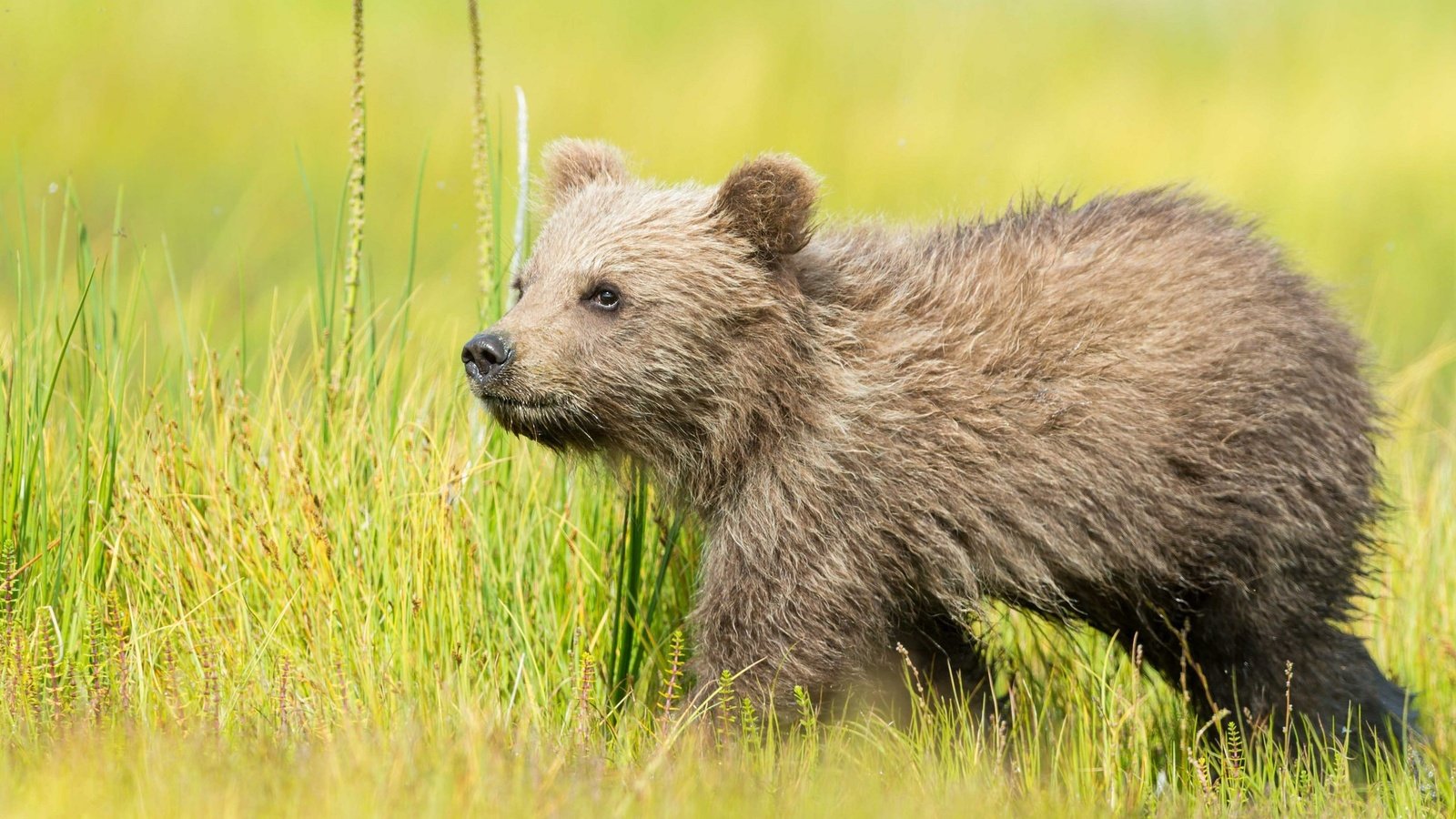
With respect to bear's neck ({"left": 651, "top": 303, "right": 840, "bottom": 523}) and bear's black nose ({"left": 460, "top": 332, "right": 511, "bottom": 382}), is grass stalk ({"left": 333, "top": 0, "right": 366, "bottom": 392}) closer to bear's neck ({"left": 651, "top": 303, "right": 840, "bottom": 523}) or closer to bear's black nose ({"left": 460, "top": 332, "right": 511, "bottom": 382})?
bear's black nose ({"left": 460, "top": 332, "right": 511, "bottom": 382})

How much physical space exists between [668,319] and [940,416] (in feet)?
3.27

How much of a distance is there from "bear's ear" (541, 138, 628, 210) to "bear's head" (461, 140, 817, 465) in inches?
20.3

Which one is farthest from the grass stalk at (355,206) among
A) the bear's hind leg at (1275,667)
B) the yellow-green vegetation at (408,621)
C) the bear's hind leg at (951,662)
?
the bear's hind leg at (1275,667)

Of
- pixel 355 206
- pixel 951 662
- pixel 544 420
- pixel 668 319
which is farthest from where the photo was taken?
pixel 951 662

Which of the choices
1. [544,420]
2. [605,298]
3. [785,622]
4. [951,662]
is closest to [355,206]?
[605,298]

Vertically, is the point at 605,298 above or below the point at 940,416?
above

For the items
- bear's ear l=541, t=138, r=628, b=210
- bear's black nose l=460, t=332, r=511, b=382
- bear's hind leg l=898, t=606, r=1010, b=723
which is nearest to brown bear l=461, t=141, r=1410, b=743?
bear's black nose l=460, t=332, r=511, b=382

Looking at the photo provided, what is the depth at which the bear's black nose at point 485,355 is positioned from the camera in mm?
4488

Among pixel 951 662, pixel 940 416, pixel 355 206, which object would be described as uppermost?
pixel 355 206

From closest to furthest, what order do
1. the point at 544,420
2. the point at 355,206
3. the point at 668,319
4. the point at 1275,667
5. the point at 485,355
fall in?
the point at 485,355 → the point at 544,420 → the point at 668,319 → the point at 1275,667 → the point at 355,206

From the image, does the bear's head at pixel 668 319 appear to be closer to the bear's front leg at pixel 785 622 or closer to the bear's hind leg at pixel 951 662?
the bear's front leg at pixel 785 622

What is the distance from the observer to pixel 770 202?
4852mm

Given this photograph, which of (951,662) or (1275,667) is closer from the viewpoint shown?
(1275,667)

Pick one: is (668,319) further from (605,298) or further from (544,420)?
(544,420)
